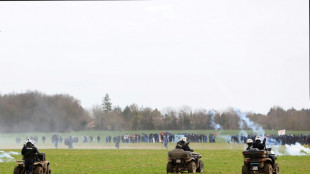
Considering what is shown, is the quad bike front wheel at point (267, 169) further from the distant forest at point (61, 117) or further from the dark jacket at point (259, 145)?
the distant forest at point (61, 117)

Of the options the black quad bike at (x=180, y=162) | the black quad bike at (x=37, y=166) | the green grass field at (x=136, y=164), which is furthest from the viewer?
the green grass field at (x=136, y=164)

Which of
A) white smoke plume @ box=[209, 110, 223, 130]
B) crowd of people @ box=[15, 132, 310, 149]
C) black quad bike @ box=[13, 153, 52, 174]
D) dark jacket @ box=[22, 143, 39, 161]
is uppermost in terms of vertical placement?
white smoke plume @ box=[209, 110, 223, 130]

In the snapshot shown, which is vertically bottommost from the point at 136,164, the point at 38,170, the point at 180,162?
the point at 136,164

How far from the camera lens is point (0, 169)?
36.3 m

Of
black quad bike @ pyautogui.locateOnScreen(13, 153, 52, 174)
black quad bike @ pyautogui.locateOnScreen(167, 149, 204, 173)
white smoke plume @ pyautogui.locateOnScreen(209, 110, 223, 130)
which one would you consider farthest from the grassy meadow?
black quad bike @ pyautogui.locateOnScreen(13, 153, 52, 174)

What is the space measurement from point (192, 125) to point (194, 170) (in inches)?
2605

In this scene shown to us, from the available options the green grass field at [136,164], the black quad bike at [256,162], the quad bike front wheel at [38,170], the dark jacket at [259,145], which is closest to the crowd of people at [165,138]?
the green grass field at [136,164]

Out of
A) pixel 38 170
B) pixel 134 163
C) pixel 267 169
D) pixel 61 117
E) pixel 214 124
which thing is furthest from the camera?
pixel 61 117

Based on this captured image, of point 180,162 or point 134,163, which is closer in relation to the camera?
point 180,162

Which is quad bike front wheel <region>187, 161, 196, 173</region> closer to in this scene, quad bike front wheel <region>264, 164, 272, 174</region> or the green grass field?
the green grass field

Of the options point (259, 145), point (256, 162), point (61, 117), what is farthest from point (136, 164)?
point (61, 117)

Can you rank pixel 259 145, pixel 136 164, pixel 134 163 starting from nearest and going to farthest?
pixel 259 145
pixel 136 164
pixel 134 163

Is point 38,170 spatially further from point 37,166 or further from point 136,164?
point 136,164

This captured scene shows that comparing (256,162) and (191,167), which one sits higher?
(256,162)
